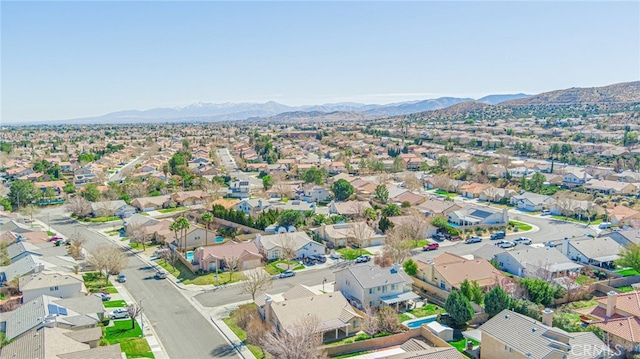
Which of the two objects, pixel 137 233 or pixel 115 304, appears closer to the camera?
pixel 115 304

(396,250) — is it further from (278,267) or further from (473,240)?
(473,240)

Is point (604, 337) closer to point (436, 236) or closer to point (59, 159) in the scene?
point (436, 236)

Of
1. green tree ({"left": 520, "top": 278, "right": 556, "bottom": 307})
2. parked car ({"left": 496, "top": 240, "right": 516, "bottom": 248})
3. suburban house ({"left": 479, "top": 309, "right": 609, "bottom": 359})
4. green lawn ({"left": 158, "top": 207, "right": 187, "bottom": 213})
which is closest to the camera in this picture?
suburban house ({"left": 479, "top": 309, "right": 609, "bottom": 359})

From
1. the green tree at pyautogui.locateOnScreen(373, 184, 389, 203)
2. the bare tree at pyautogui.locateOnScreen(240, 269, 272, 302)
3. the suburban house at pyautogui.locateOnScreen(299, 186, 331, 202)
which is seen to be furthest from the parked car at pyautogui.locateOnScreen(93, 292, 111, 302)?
the green tree at pyautogui.locateOnScreen(373, 184, 389, 203)

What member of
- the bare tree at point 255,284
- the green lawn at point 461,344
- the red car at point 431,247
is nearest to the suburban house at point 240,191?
the red car at point 431,247

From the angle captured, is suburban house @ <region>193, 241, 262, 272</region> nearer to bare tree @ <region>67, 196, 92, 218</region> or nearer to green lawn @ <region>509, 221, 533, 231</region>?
bare tree @ <region>67, 196, 92, 218</region>

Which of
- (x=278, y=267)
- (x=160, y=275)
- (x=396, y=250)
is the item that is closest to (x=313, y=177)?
(x=278, y=267)
